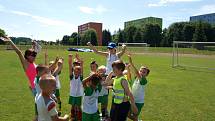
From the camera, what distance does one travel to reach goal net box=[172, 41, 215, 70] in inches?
1426

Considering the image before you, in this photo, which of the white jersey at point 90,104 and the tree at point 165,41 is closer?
the white jersey at point 90,104

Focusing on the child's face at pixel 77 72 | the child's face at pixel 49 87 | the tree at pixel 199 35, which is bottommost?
the child's face at pixel 77 72

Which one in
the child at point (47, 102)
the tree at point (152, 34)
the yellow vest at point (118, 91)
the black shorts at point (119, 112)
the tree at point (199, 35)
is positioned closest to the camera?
the child at point (47, 102)

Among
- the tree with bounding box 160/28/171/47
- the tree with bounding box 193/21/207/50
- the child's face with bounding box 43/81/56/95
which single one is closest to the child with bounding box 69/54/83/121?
the child's face with bounding box 43/81/56/95

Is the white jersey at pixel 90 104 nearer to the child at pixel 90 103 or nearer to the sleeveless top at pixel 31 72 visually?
the child at pixel 90 103

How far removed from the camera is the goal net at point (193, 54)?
119 ft

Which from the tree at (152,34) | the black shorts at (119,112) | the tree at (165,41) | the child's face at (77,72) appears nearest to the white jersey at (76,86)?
the child's face at (77,72)

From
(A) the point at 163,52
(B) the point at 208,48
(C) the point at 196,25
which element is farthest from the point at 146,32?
(B) the point at 208,48

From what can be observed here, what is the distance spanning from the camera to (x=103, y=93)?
8.97 m

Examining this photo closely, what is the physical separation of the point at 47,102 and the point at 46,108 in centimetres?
9

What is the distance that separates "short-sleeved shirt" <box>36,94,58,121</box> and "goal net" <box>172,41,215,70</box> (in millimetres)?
31528

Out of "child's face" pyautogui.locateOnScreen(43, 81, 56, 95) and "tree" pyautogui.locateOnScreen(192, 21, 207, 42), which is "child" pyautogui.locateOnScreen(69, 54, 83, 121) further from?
"tree" pyautogui.locateOnScreen(192, 21, 207, 42)

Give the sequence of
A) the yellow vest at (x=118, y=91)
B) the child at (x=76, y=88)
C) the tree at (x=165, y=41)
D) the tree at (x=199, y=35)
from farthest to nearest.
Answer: the tree at (x=165, y=41) → the tree at (x=199, y=35) → the child at (x=76, y=88) → the yellow vest at (x=118, y=91)

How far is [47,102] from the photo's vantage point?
4422 mm
